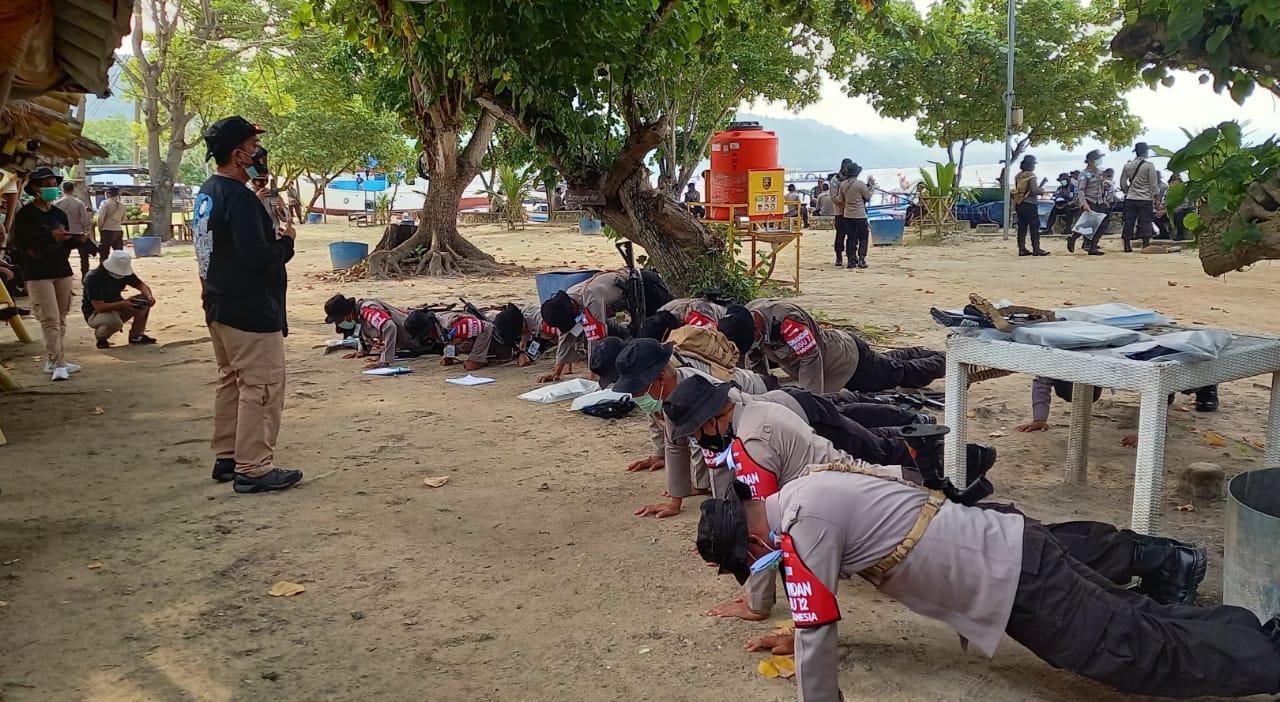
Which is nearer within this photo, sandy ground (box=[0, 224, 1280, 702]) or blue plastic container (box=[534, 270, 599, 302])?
sandy ground (box=[0, 224, 1280, 702])

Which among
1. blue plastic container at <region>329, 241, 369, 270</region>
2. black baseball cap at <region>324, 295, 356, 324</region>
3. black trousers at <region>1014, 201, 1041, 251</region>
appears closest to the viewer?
black baseball cap at <region>324, 295, 356, 324</region>

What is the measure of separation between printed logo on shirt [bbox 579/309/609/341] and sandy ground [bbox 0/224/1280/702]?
634 mm

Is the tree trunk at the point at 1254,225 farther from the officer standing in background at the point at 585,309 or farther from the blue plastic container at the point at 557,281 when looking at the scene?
the blue plastic container at the point at 557,281

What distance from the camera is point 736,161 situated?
1219 cm

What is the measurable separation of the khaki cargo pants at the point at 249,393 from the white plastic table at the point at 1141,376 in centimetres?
357

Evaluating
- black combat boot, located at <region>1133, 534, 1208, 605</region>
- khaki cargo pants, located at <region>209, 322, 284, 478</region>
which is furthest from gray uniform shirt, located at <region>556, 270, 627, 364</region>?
black combat boot, located at <region>1133, 534, 1208, 605</region>

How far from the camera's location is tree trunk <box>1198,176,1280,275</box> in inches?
130

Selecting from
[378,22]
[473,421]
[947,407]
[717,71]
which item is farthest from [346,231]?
[947,407]

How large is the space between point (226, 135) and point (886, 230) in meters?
16.8

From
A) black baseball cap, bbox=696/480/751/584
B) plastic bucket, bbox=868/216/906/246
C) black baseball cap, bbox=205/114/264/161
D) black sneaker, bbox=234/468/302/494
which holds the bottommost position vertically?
black sneaker, bbox=234/468/302/494

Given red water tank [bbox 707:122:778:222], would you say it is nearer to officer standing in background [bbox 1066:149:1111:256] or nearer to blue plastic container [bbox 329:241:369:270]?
blue plastic container [bbox 329:241:369:270]

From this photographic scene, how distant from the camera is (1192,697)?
2758 mm

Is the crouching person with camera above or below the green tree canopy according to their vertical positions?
below

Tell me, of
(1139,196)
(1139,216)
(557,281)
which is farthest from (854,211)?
(557,281)
